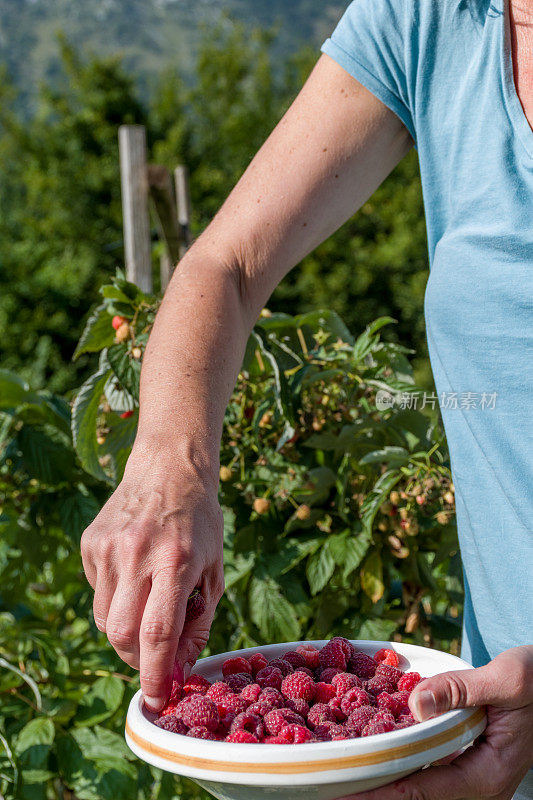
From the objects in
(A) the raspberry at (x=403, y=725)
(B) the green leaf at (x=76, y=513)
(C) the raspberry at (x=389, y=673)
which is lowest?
(C) the raspberry at (x=389, y=673)

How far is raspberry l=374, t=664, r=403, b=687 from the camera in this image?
Answer: 2.57 ft

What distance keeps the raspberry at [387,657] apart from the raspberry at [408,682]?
0.17ft

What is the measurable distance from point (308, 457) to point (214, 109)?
45.6ft

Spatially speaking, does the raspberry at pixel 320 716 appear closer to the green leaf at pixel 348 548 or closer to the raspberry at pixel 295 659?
the raspberry at pixel 295 659

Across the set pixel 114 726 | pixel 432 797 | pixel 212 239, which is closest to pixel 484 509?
pixel 432 797

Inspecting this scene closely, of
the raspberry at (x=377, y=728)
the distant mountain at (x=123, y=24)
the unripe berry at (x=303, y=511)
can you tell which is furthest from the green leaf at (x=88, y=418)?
the distant mountain at (x=123, y=24)

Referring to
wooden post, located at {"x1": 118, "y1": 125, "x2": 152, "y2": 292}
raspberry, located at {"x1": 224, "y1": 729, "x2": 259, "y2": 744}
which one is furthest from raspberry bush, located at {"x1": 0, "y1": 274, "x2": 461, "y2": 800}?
wooden post, located at {"x1": 118, "y1": 125, "x2": 152, "y2": 292}

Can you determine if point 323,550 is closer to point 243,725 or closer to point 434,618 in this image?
point 434,618

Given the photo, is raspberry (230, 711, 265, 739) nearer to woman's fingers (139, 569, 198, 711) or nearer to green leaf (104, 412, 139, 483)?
woman's fingers (139, 569, 198, 711)

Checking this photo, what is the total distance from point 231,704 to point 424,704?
7.2 inches

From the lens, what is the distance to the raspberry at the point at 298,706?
724 mm

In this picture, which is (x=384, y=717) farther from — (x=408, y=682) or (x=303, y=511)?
(x=303, y=511)

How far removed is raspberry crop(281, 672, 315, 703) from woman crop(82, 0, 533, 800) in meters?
0.10

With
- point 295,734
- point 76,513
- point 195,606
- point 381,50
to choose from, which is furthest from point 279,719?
point 76,513
